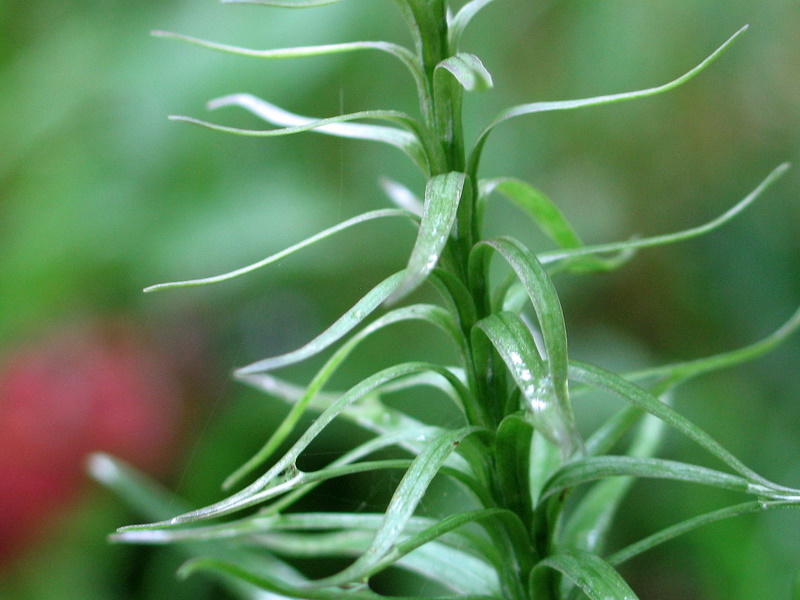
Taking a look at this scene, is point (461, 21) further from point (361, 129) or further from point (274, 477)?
point (274, 477)

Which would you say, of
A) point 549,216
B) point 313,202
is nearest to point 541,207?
point 549,216

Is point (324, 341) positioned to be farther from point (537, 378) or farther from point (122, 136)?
point (122, 136)

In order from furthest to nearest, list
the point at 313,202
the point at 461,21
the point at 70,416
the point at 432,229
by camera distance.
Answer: the point at 313,202 < the point at 70,416 < the point at 461,21 < the point at 432,229

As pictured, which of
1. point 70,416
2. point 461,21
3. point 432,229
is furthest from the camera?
point 70,416

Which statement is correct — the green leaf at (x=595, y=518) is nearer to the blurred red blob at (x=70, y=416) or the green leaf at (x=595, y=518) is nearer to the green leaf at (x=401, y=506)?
the green leaf at (x=401, y=506)

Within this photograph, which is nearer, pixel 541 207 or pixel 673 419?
pixel 673 419

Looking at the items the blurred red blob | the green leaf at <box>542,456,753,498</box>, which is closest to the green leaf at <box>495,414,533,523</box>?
the green leaf at <box>542,456,753,498</box>

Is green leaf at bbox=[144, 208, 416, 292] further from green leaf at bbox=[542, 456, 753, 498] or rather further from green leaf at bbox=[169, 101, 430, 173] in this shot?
green leaf at bbox=[542, 456, 753, 498]

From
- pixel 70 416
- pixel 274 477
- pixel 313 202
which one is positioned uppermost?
pixel 274 477
